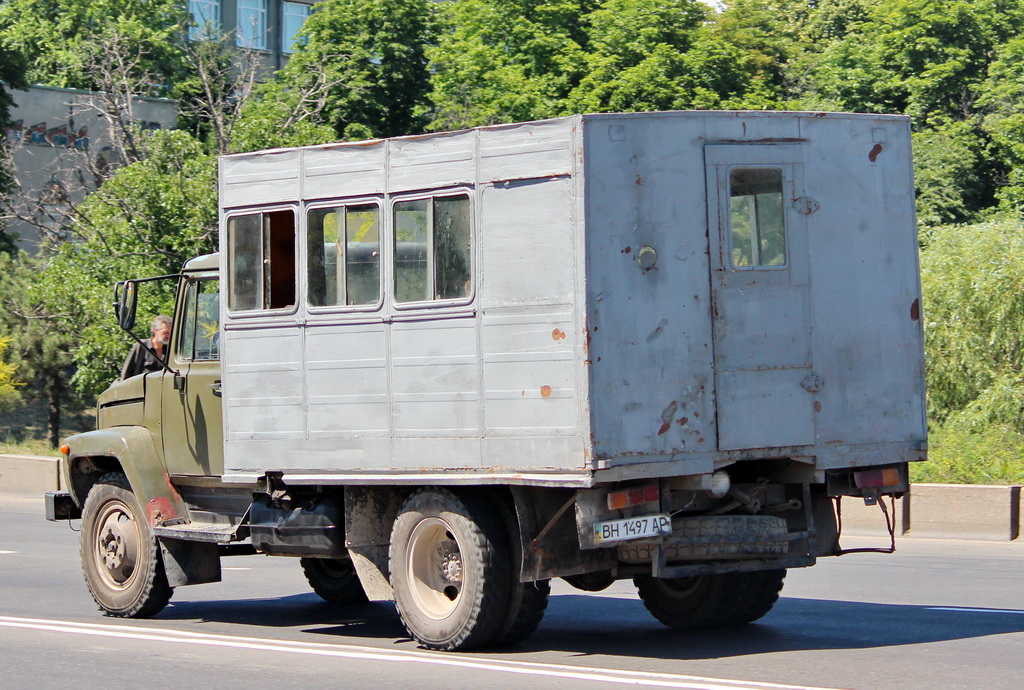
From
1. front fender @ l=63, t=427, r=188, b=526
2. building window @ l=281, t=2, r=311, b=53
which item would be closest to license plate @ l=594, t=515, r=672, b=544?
front fender @ l=63, t=427, r=188, b=526

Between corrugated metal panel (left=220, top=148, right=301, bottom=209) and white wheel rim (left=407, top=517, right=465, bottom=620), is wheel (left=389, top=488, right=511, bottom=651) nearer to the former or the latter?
white wheel rim (left=407, top=517, right=465, bottom=620)

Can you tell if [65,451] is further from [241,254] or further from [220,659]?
[220,659]

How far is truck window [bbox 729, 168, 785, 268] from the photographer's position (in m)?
8.70

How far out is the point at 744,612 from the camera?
9883mm

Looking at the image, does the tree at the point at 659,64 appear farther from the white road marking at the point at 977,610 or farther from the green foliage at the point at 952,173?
the white road marking at the point at 977,610

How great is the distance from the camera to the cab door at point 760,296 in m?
8.59

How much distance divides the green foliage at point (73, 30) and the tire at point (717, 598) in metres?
43.6

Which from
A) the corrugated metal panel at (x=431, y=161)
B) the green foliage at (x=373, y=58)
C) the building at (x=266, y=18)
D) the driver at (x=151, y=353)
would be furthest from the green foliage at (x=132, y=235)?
the building at (x=266, y=18)

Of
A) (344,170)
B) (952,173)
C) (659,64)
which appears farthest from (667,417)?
(659,64)

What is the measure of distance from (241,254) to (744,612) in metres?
4.18

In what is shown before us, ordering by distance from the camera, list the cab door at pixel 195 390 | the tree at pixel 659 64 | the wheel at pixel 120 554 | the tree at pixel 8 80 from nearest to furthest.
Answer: the cab door at pixel 195 390 → the wheel at pixel 120 554 → the tree at pixel 8 80 → the tree at pixel 659 64

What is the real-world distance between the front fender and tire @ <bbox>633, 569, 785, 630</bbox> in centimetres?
346

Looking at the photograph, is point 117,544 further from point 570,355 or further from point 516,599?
point 570,355

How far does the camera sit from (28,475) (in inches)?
906
